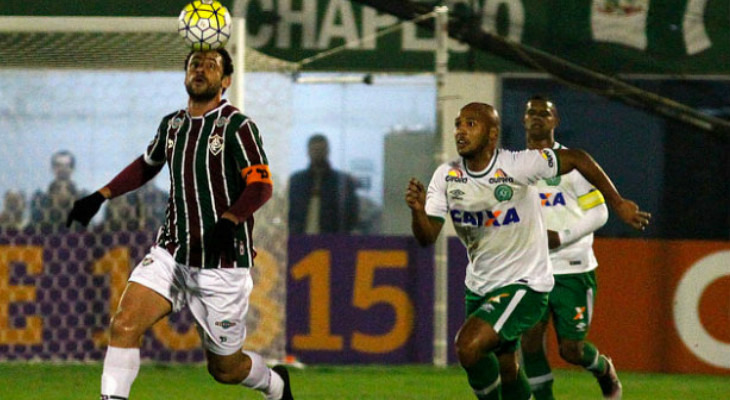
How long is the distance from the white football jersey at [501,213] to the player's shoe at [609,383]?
141 centimetres

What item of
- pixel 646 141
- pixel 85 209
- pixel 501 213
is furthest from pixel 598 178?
pixel 646 141

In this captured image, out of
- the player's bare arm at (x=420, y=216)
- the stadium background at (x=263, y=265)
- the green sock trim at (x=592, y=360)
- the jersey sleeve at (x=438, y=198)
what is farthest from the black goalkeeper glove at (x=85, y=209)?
the stadium background at (x=263, y=265)

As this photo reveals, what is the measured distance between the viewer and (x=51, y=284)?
10570mm

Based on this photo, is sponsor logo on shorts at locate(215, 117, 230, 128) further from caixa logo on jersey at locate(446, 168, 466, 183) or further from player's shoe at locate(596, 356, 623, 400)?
player's shoe at locate(596, 356, 623, 400)

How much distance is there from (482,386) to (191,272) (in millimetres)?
1459

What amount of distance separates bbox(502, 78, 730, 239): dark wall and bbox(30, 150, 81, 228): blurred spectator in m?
4.34

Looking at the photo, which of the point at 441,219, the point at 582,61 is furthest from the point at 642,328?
the point at 441,219

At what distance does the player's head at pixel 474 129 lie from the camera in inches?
254

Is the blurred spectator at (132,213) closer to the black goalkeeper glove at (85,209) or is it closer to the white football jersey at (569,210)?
the white football jersey at (569,210)

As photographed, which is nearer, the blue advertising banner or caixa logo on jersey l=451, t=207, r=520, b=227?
caixa logo on jersey l=451, t=207, r=520, b=227

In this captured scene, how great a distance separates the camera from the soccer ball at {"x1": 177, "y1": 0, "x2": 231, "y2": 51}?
655 cm

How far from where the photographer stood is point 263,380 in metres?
6.42

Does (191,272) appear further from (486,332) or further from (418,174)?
(418,174)

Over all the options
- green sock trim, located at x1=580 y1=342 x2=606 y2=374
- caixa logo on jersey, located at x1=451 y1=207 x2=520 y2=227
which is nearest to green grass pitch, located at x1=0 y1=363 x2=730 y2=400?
green sock trim, located at x1=580 y1=342 x2=606 y2=374
